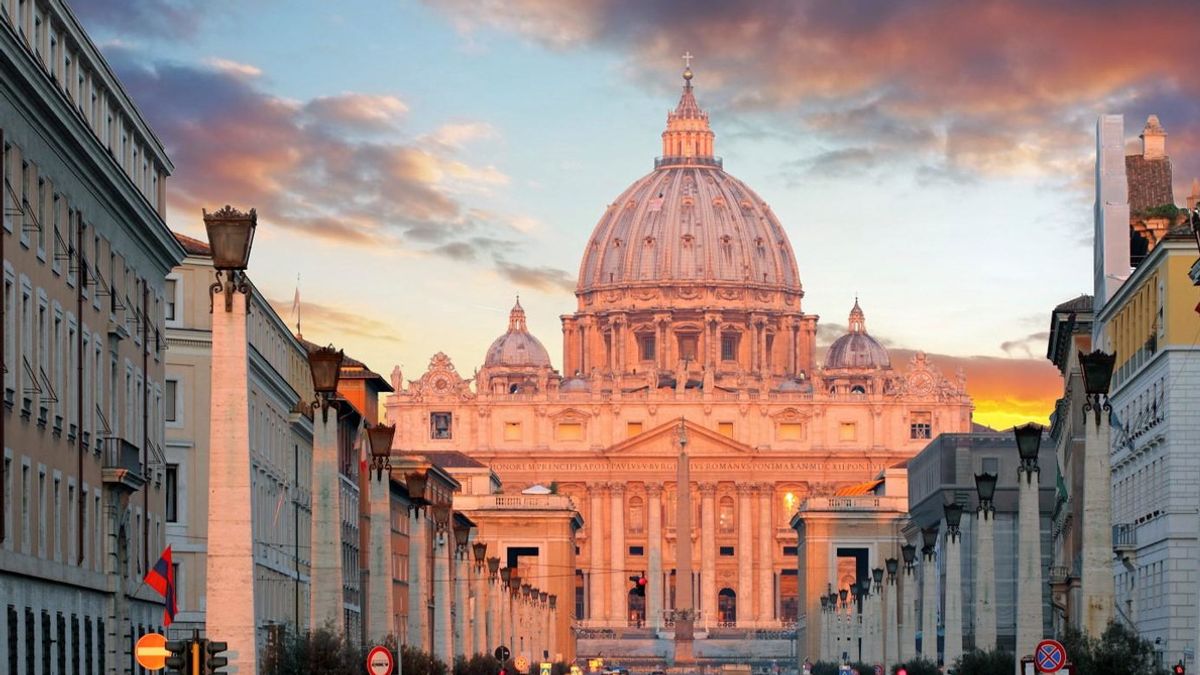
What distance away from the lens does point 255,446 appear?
70.4 metres

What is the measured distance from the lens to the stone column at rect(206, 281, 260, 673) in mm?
33438

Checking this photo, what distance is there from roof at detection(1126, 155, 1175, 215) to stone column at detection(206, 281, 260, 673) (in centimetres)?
5505

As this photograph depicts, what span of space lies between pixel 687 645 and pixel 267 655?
14378 cm

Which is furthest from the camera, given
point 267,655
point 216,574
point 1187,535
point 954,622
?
point 954,622

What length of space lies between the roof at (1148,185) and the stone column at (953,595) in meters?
19.7

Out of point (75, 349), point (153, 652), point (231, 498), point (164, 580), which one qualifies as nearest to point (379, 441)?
point (164, 580)

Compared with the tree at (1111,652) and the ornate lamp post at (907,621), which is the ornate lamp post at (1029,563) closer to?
the tree at (1111,652)

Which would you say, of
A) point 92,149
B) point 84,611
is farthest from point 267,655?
point 92,149

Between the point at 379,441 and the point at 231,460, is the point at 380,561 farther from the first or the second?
the point at 231,460

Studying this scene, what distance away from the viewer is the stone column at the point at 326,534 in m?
43.5

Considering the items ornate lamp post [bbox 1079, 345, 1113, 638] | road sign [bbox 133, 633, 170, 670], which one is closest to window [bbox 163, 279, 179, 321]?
ornate lamp post [bbox 1079, 345, 1113, 638]

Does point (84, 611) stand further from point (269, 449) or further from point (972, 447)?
point (972, 447)

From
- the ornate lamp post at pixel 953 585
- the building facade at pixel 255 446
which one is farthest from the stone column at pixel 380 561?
the ornate lamp post at pixel 953 585

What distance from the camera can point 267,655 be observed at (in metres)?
46.8
